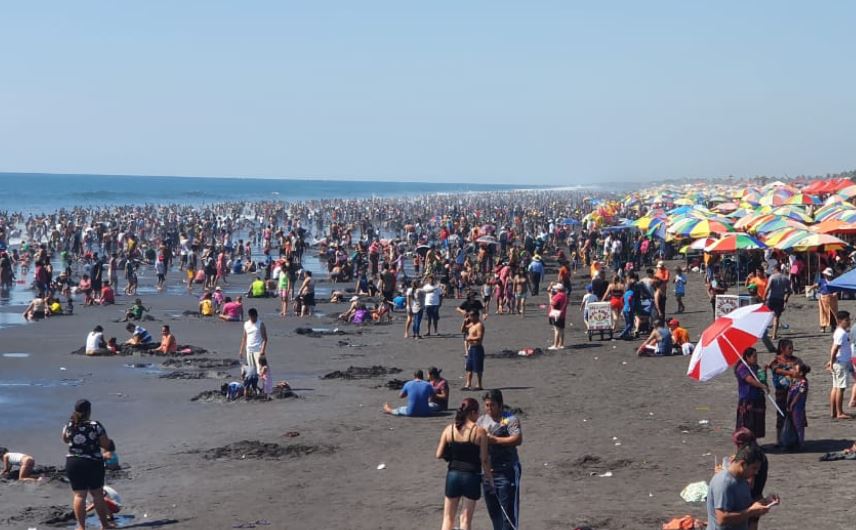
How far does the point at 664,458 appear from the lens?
12.4 metres

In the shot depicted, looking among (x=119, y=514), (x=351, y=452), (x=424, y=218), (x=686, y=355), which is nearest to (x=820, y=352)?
(x=686, y=355)

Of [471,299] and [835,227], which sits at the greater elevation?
[835,227]

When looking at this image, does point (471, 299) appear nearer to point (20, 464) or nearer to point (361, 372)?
point (361, 372)

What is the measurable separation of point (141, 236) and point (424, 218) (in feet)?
89.5

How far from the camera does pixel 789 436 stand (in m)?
12.1

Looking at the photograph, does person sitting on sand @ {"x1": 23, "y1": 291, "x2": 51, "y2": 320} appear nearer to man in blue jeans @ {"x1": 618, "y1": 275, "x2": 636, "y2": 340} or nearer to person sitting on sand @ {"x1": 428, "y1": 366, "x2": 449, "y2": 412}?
man in blue jeans @ {"x1": 618, "y1": 275, "x2": 636, "y2": 340}

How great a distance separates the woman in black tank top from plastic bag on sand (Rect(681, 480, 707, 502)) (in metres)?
2.61

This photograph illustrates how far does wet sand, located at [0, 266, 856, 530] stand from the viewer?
10828 mm

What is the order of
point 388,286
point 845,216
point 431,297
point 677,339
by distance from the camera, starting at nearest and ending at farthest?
point 677,339 < point 431,297 < point 845,216 < point 388,286

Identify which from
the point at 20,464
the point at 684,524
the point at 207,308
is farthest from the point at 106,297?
the point at 684,524

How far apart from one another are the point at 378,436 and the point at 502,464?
18.8 feet

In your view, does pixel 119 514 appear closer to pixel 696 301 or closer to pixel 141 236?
pixel 696 301

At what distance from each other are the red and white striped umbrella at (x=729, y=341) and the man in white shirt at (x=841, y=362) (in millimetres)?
2422

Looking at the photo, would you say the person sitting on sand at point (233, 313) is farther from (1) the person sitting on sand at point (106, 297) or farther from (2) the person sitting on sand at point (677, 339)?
(2) the person sitting on sand at point (677, 339)
